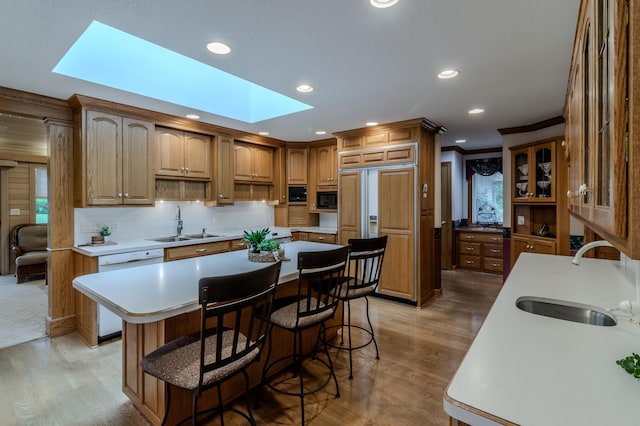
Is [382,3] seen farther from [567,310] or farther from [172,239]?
[172,239]

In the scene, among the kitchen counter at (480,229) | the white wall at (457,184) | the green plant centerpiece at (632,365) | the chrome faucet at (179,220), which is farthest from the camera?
the white wall at (457,184)

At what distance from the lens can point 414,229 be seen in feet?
13.3

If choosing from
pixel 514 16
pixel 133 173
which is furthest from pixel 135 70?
pixel 514 16

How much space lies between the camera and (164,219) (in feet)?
13.7

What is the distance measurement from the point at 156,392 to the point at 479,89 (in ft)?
11.5

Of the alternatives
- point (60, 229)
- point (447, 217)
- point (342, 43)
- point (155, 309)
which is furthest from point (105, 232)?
point (447, 217)

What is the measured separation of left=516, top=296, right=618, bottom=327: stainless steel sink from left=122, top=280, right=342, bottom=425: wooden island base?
1.65 m

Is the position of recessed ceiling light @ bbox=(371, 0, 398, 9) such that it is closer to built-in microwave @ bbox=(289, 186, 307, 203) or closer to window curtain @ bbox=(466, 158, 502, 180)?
built-in microwave @ bbox=(289, 186, 307, 203)

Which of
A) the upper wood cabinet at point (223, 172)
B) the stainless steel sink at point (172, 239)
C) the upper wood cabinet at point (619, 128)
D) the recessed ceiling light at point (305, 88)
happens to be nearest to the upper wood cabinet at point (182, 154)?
the upper wood cabinet at point (223, 172)

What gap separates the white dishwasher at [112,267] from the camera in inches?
119

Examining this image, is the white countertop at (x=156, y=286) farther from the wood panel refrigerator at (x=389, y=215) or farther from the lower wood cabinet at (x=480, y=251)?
the lower wood cabinet at (x=480, y=251)

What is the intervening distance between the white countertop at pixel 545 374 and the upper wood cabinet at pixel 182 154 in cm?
385

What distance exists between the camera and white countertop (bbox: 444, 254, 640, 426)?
27.8 inches

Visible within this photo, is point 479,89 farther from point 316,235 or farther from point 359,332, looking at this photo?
point 316,235
